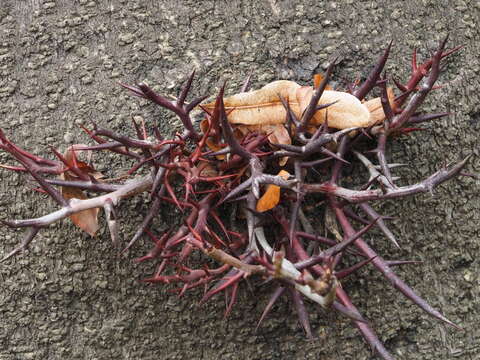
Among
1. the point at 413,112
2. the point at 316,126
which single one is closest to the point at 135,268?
the point at 316,126

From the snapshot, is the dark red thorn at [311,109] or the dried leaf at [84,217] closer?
the dark red thorn at [311,109]

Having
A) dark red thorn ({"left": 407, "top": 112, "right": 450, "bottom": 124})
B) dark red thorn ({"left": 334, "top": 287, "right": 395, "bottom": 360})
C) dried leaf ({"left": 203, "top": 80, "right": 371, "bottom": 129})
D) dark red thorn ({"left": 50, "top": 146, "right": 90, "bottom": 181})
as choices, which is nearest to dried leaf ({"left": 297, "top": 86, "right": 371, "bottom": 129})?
dried leaf ({"left": 203, "top": 80, "right": 371, "bottom": 129})

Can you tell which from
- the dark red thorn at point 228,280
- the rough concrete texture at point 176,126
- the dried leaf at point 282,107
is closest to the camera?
the dark red thorn at point 228,280

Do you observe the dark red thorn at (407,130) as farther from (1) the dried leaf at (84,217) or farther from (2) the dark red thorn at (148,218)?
(1) the dried leaf at (84,217)

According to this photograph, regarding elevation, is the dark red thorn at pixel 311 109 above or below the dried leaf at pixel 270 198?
above

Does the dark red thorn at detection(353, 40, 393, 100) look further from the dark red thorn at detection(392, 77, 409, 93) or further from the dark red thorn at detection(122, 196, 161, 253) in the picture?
the dark red thorn at detection(122, 196, 161, 253)

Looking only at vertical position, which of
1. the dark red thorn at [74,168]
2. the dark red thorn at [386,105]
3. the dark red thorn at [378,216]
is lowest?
the dark red thorn at [378,216]

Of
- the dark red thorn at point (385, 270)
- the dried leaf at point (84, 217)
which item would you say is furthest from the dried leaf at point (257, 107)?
the dried leaf at point (84, 217)
